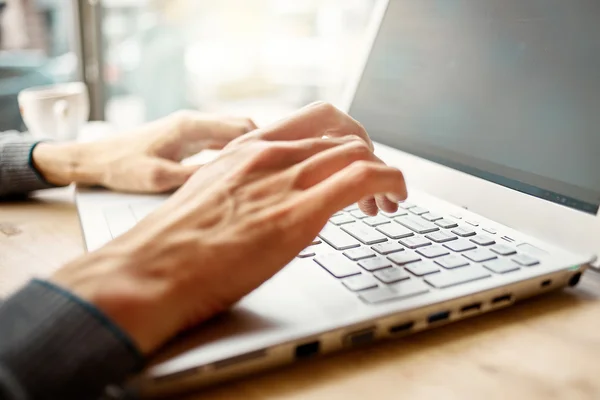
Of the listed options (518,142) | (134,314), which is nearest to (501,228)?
(518,142)

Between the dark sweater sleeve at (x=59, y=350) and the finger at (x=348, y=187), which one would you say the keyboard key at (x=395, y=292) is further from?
the dark sweater sleeve at (x=59, y=350)

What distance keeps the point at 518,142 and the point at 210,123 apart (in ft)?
1.27

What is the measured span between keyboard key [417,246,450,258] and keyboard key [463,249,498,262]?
0.06ft

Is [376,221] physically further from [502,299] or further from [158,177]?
[158,177]

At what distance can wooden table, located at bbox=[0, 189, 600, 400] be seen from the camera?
365 mm

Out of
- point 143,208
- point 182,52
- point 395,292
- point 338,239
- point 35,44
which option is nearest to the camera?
point 395,292

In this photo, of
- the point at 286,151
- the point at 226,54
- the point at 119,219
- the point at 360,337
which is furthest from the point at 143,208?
the point at 226,54

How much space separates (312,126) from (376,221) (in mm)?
122

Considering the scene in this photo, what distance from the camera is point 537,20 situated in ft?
1.92

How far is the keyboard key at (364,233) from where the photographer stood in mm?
528

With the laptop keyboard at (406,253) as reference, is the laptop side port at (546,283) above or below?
below

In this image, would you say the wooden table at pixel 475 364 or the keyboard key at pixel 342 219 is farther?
the keyboard key at pixel 342 219

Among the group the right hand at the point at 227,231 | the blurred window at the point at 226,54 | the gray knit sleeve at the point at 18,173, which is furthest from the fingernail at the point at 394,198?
the blurred window at the point at 226,54

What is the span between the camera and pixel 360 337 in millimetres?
400
